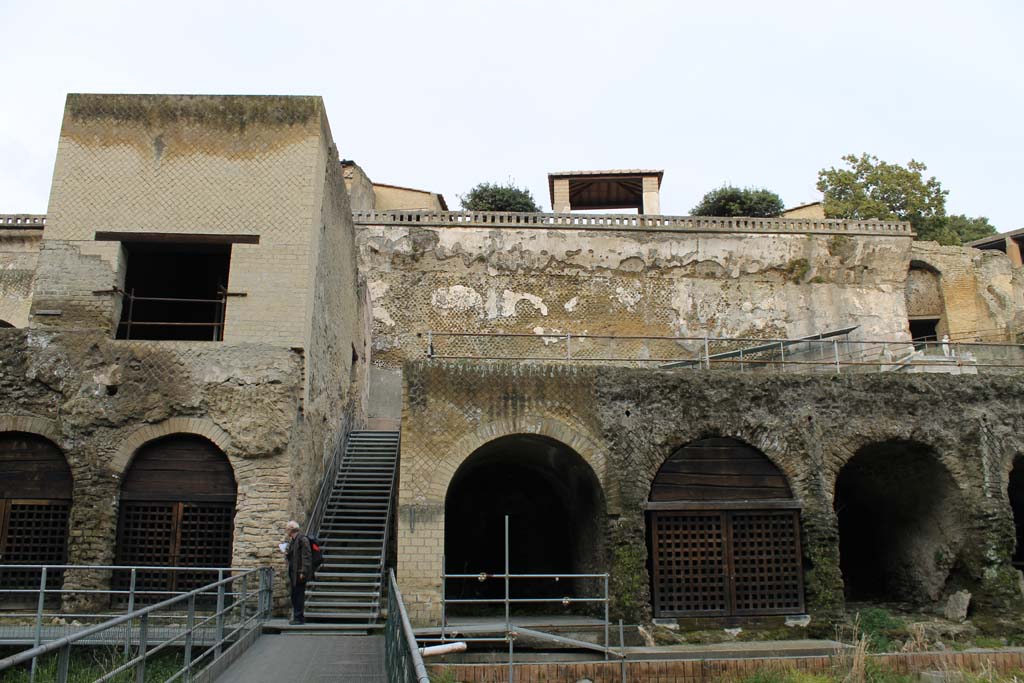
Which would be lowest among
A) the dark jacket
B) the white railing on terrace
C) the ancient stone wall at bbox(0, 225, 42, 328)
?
the dark jacket

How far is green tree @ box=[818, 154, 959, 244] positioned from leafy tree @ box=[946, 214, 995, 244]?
2.31 m

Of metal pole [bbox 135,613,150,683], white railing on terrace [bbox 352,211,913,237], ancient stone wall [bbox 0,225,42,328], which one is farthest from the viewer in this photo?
white railing on terrace [bbox 352,211,913,237]

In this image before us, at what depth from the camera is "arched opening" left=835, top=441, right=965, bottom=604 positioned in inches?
607

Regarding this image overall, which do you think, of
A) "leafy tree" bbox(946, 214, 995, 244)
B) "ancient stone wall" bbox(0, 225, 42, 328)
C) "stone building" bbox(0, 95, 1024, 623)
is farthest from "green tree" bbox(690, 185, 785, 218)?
"ancient stone wall" bbox(0, 225, 42, 328)

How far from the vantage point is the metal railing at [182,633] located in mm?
6259

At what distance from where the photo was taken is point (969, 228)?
41125 millimetres

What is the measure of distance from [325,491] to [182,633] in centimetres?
750

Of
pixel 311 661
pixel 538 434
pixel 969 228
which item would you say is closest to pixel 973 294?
pixel 969 228

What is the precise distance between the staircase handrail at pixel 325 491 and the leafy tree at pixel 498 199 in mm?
19623

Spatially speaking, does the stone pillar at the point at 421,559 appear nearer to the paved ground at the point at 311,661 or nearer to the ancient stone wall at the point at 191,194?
the paved ground at the point at 311,661

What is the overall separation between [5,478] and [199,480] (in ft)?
10.3

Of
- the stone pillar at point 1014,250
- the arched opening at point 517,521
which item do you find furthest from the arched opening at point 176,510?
the stone pillar at point 1014,250

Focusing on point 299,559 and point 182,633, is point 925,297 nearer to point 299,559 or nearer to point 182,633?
point 299,559

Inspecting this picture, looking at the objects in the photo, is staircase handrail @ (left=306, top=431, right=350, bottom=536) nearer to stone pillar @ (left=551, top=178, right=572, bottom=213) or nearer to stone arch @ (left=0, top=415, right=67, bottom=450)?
stone arch @ (left=0, top=415, right=67, bottom=450)
